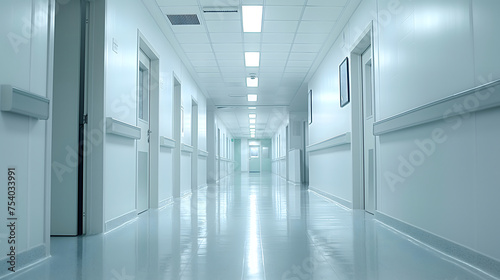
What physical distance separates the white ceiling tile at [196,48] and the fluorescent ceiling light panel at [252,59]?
0.88 m

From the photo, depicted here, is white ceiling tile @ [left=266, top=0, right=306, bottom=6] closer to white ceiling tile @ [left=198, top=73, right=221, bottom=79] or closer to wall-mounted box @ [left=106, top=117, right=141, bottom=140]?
wall-mounted box @ [left=106, top=117, right=141, bottom=140]

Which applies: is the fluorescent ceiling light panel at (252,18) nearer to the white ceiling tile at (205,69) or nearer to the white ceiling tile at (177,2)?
the white ceiling tile at (177,2)

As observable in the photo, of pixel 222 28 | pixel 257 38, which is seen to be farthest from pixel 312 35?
pixel 222 28

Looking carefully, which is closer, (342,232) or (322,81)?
(342,232)

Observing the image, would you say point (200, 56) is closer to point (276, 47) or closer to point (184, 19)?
point (276, 47)

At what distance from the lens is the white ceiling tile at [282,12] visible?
536 centimetres

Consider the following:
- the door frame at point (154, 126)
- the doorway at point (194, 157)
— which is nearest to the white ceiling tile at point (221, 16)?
the door frame at point (154, 126)

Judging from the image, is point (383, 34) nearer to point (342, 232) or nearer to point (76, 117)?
point (342, 232)

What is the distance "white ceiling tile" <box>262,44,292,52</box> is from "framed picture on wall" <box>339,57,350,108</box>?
124 centimetres

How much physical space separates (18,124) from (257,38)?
4.88 m

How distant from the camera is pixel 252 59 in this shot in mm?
7957

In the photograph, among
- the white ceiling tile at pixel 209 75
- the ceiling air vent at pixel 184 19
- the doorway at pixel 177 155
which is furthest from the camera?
the white ceiling tile at pixel 209 75

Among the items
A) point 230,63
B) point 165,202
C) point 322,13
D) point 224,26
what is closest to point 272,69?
point 230,63

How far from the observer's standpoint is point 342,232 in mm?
3885
